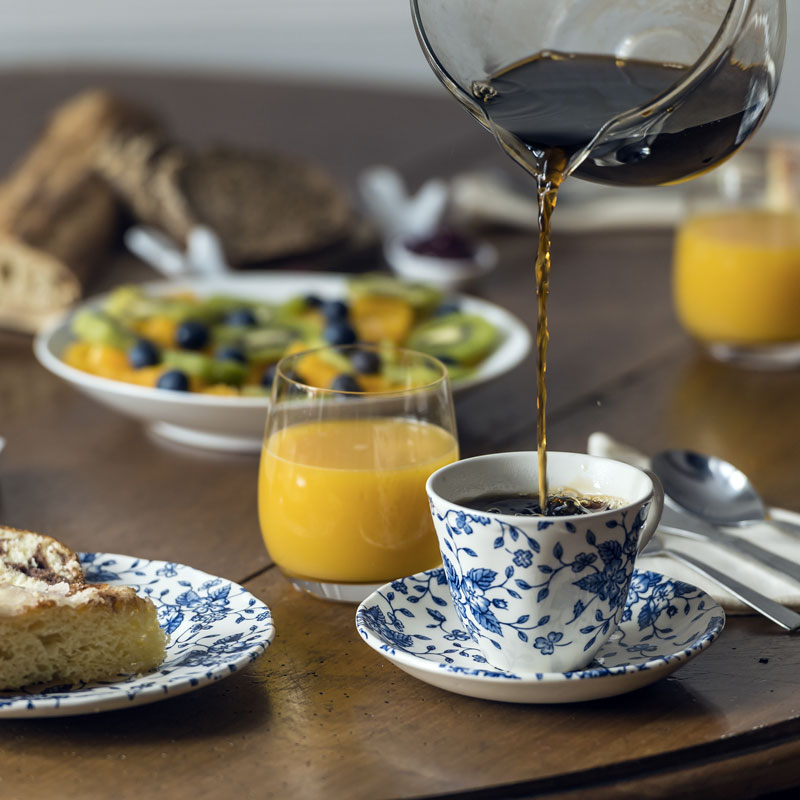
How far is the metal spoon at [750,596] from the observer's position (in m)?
1.00

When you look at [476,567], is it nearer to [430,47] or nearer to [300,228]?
[430,47]

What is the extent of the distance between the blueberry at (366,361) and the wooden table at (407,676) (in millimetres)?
199

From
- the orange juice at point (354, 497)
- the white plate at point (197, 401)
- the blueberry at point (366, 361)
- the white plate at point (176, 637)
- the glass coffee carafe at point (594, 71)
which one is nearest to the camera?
the white plate at point (176, 637)

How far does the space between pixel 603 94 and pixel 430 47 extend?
0.16 m

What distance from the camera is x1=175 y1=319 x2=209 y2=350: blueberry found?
1.62 m

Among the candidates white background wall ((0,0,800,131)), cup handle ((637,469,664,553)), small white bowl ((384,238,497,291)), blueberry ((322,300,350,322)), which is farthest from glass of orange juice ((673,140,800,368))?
white background wall ((0,0,800,131))

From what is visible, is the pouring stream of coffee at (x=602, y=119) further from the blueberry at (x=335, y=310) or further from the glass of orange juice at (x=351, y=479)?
the blueberry at (x=335, y=310)

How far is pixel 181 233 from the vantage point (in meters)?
2.36

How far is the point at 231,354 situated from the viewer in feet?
5.10

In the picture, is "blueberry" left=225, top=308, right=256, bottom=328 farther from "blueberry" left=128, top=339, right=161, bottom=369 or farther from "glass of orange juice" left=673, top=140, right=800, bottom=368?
"glass of orange juice" left=673, top=140, right=800, bottom=368

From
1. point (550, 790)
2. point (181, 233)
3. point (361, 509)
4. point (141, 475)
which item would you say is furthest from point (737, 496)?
point (181, 233)

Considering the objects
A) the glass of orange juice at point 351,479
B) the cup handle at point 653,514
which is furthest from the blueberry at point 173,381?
the cup handle at point 653,514

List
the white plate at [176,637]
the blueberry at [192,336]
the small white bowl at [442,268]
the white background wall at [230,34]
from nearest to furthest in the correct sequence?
the white plate at [176,637], the blueberry at [192,336], the small white bowl at [442,268], the white background wall at [230,34]

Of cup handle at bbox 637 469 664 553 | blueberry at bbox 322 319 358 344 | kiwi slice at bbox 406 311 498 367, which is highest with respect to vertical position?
cup handle at bbox 637 469 664 553
